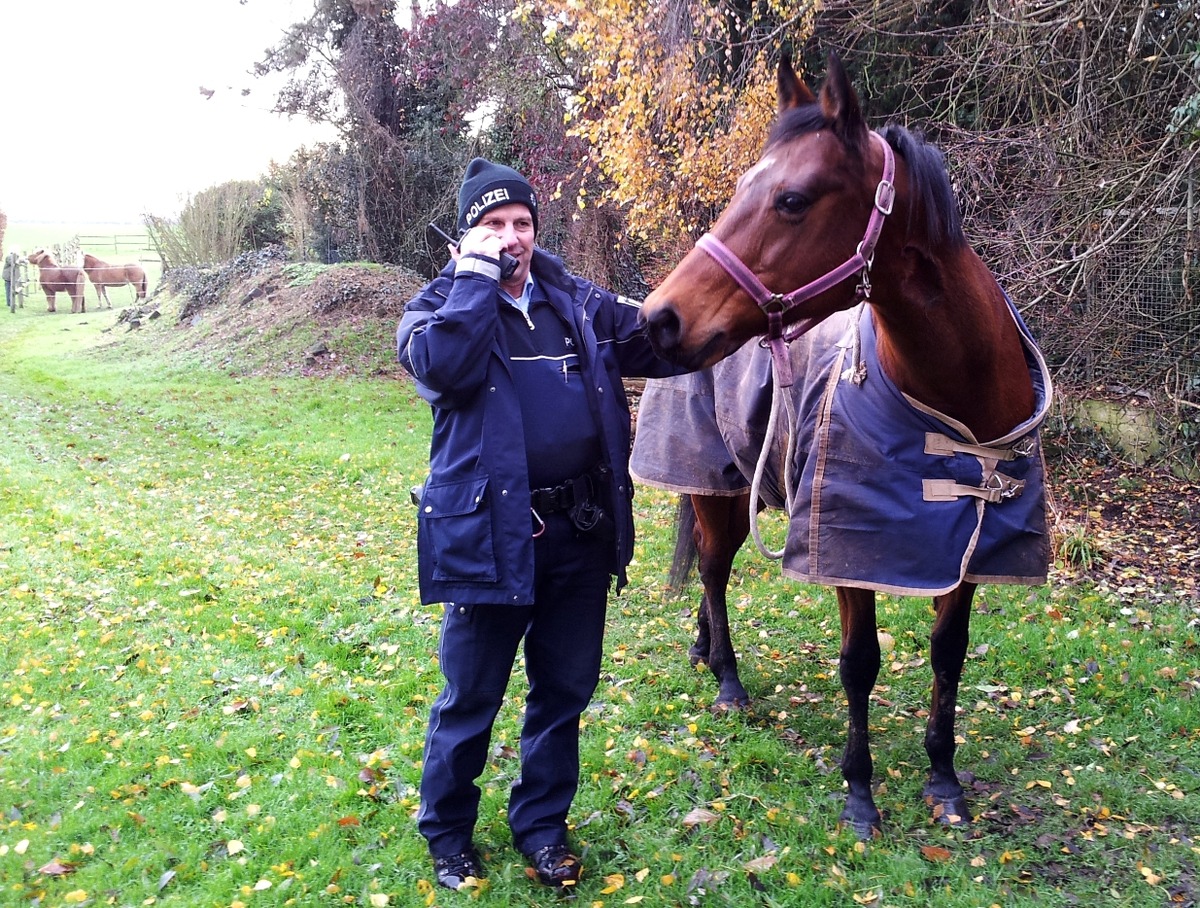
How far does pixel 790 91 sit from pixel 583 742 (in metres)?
2.61

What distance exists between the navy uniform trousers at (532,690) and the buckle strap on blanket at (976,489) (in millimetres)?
994

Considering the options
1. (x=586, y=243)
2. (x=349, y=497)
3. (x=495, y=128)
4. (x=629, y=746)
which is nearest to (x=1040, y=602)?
(x=629, y=746)

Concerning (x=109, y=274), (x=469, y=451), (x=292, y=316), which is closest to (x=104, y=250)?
(x=109, y=274)

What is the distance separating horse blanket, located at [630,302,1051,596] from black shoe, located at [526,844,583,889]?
1.14m

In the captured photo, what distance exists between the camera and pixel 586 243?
37.7ft

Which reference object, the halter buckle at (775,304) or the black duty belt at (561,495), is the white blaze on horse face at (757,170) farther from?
the black duty belt at (561,495)

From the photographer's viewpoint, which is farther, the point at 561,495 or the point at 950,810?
the point at 950,810

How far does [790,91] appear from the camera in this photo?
2.44 meters

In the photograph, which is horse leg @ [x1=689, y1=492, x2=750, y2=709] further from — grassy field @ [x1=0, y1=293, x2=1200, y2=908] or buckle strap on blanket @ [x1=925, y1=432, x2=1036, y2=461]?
buckle strap on blanket @ [x1=925, y1=432, x2=1036, y2=461]

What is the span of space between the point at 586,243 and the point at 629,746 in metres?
8.61

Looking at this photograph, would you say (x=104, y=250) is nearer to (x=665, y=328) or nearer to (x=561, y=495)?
(x=561, y=495)

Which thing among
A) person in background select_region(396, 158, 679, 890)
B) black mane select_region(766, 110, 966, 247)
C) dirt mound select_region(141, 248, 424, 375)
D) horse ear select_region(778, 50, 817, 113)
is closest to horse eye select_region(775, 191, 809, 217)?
black mane select_region(766, 110, 966, 247)

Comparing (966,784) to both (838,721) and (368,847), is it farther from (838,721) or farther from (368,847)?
(368,847)

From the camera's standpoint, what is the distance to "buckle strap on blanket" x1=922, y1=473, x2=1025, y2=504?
110 inches
